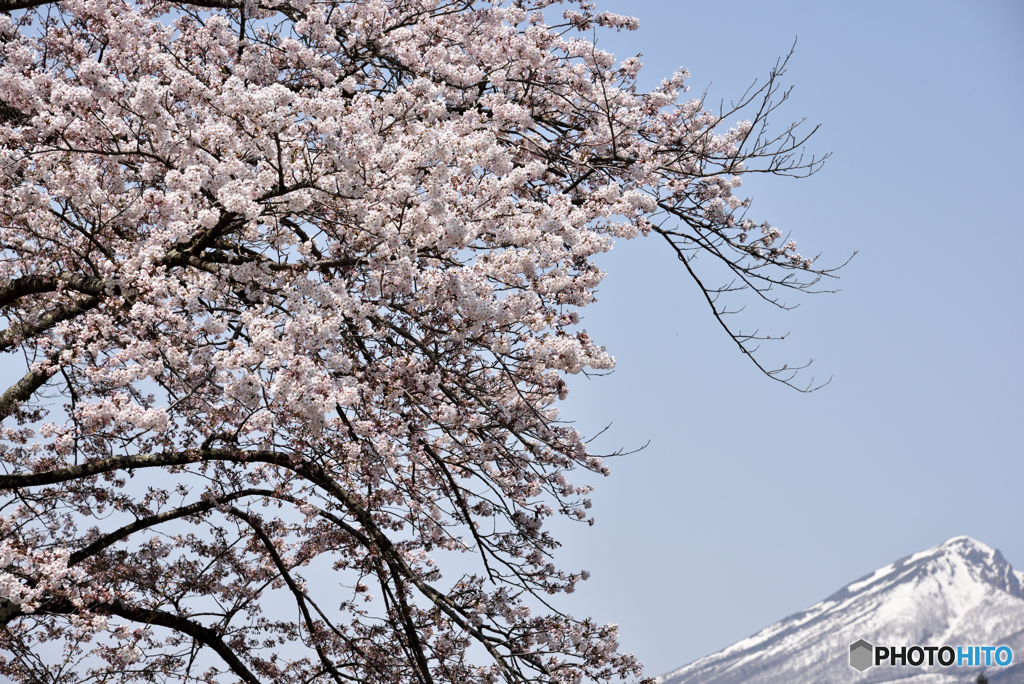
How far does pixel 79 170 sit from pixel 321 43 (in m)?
2.44

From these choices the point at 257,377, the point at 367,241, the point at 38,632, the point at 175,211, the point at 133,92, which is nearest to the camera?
the point at 257,377

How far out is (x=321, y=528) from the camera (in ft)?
31.6

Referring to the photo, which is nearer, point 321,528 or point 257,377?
point 257,377

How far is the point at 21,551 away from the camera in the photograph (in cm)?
680

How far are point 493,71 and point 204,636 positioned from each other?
655 centimetres

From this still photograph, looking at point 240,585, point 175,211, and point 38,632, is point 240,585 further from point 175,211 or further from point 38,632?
point 175,211

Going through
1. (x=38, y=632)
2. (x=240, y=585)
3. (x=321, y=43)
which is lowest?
(x=38, y=632)

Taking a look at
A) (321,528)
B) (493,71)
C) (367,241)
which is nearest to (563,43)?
(493,71)

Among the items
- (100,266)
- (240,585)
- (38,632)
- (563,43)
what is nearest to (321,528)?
(240,585)

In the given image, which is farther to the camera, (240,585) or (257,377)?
(240,585)

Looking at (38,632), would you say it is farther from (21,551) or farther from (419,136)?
(419,136)

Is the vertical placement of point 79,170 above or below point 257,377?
above

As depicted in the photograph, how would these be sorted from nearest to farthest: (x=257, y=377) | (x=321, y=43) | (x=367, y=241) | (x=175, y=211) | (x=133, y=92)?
(x=257, y=377) < (x=175, y=211) < (x=367, y=241) < (x=133, y=92) < (x=321, y=43)

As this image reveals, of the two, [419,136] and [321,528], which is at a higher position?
[419,136]
